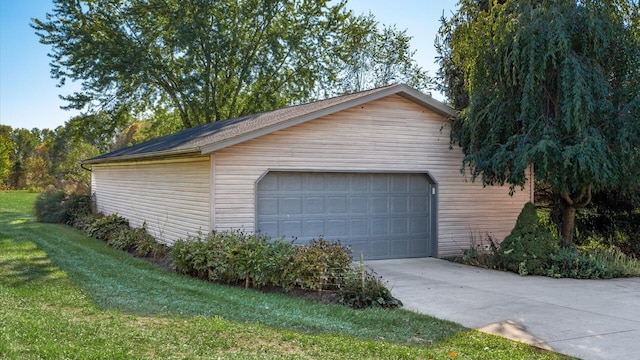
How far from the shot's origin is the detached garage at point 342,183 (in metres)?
11.1

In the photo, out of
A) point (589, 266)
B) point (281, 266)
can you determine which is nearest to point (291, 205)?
point (281, 266)

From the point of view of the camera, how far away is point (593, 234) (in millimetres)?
14844

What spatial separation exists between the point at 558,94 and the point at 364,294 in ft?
20.3

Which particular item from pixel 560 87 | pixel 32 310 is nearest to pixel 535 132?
pixel 560 87

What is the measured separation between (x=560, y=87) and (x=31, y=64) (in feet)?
66.7

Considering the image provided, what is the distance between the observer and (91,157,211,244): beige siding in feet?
37.5

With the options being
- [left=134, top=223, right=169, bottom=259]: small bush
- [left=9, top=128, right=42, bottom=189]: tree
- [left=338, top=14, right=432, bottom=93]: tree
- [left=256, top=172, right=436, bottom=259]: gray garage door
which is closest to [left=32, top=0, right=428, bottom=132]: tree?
[left=338, top=14, right=432, bottom=93]: tree

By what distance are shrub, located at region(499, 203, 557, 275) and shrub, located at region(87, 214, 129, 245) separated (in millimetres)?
9886

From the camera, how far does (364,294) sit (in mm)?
7766

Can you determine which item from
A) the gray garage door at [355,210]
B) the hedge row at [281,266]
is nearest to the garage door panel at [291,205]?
the gray garage door at [355,210]

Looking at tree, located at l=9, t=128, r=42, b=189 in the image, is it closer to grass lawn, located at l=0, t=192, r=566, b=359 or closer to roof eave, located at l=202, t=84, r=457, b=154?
roof eave, located at l=202, t=84, r=457, b=154

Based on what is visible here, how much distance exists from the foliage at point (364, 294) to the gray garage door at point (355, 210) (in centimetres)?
382

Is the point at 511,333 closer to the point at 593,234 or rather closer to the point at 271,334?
the point at 271,334

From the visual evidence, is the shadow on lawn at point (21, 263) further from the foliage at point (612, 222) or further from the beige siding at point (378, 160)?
the foliage at point (612, 222)
